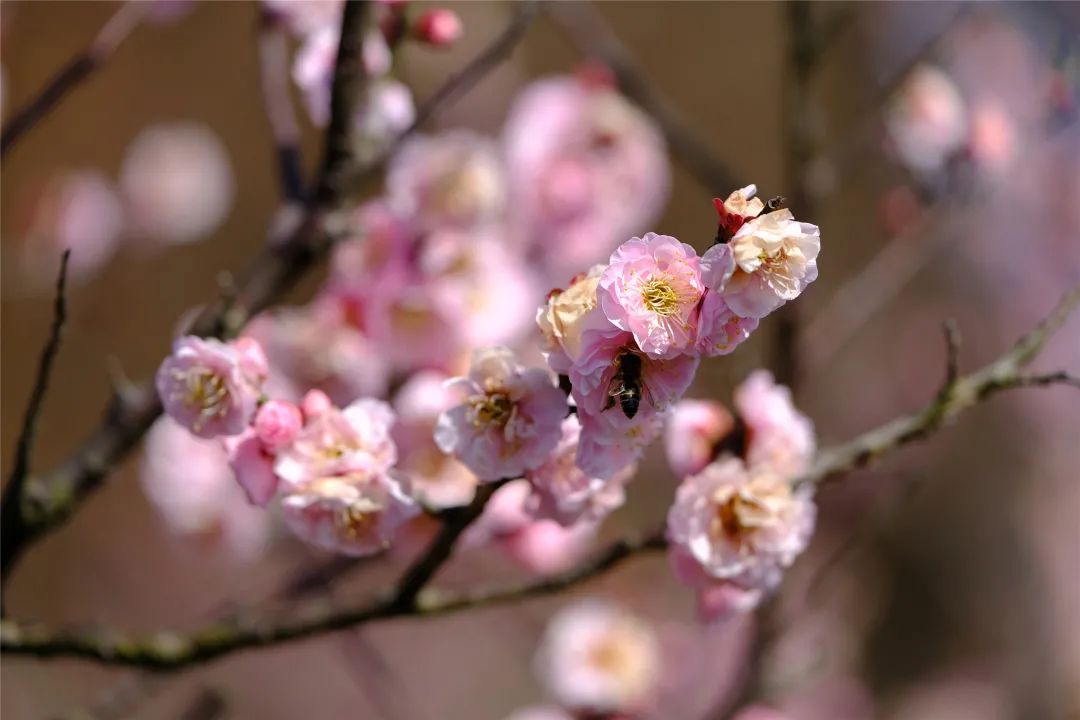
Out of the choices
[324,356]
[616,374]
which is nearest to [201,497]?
[324,356]

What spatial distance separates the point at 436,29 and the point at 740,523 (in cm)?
45

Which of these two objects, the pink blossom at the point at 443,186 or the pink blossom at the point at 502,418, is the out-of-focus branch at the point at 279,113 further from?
the pink blossom at the point at 502,418

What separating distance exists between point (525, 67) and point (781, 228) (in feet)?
8.68

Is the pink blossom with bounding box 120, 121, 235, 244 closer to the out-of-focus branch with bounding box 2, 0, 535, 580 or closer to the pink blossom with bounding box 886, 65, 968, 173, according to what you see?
the out-of-focus branch with bounding box 2, 0, 535, 580

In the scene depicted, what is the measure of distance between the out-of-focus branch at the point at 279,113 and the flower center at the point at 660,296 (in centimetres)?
46

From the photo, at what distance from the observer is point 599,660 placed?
1.20m

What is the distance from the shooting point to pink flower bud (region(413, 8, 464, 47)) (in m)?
0.74

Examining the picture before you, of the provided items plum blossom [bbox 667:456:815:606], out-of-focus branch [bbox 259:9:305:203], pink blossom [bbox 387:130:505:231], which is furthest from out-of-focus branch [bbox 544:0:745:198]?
plum blossom [bbox 667:456:815:606]

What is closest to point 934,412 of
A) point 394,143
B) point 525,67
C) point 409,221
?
point 394,143

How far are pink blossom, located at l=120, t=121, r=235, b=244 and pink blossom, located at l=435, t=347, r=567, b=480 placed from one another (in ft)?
4.77

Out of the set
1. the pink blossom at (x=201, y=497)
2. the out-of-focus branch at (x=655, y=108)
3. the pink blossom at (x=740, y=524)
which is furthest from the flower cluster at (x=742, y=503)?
the pink blossom at (x=201, y=497)

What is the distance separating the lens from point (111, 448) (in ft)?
2.34

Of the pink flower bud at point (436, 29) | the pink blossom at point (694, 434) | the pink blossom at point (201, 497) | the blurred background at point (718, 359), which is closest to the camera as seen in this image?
the pink blossom at point (694, 434)

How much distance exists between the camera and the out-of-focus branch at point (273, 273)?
2.20 feet
